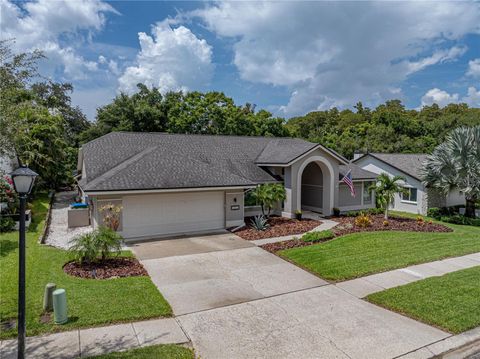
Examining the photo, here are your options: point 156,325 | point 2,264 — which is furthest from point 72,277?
point 156,325

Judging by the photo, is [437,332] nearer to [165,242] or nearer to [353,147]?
[165,242]

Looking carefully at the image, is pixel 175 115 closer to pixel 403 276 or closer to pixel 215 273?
pixel 215 273

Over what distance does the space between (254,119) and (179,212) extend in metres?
28.4

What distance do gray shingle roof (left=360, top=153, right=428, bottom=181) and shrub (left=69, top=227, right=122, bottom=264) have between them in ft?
70.7

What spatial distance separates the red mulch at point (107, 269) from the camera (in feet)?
33.2

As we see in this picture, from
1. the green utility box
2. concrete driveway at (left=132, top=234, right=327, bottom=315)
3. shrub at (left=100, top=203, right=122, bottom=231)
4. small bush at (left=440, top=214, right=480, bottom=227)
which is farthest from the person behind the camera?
small bush at (left=440, top=214, right=480, bottom=227)

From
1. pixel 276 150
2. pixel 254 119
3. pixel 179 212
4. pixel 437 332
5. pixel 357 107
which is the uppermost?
pixel 357 107

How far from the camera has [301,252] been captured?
41.9ft

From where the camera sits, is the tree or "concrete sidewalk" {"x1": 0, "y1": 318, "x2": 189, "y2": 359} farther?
the tree

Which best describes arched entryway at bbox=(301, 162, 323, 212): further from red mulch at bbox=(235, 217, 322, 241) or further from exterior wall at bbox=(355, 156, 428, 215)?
exterior wall at bbox=(355, 156, 428, 215)

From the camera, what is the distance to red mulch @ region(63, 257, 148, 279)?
399 inches

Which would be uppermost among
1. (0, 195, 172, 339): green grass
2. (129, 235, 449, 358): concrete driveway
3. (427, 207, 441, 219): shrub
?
(427, 207, 441, 219): shrub

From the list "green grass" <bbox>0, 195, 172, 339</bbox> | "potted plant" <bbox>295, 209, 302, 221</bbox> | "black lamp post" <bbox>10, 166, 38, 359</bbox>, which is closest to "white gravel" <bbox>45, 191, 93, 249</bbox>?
"green grass" <bbox>0, 195, 172, 339</bbox>

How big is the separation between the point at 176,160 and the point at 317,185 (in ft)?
34.5
